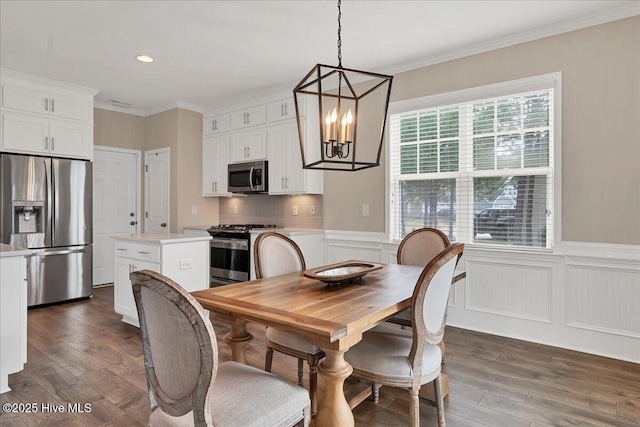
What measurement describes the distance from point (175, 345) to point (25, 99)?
15.1 feet

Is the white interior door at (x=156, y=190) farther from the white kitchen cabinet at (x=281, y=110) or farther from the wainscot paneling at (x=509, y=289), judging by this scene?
the wainscot paneling at (x=509, y=289)

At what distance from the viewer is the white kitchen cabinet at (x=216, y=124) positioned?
17.6 feet

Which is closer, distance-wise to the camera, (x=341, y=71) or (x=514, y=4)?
(x=341, y=71)

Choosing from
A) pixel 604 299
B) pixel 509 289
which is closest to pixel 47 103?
pixel 509 289

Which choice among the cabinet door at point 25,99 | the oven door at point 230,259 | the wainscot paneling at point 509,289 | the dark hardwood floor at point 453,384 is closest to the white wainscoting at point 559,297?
the wainscot paneling at point 509,289

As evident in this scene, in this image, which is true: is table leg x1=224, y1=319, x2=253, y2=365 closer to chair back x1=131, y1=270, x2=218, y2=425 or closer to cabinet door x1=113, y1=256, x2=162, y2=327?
chair back x1=131, y1=270, x2=218, y2=425

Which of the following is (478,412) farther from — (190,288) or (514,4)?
A: (514,4)

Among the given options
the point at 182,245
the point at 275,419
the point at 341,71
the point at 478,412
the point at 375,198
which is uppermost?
the point at 341,71

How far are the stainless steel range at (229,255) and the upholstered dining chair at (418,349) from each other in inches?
110

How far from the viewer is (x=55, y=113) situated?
458 centimetres

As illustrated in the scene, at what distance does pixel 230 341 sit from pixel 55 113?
4231 mm

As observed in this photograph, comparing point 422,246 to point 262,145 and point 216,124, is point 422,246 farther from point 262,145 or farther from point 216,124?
point 216,124

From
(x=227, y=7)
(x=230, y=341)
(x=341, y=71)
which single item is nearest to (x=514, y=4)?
(x=341, y=71)

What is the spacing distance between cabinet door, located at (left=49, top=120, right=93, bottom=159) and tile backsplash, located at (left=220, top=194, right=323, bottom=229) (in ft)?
6.40
